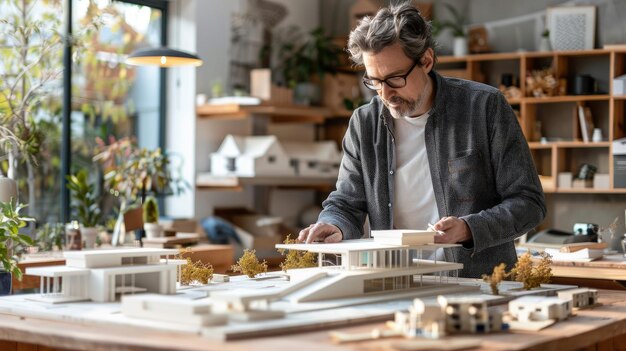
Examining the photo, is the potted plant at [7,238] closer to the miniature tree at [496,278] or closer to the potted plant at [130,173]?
the miniature tree at [496,278]

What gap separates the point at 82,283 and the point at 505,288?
115cm

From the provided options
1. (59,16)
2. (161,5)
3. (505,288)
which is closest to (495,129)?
(505,288)

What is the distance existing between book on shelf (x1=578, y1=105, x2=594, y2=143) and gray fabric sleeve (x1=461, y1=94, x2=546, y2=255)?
11.7 feet

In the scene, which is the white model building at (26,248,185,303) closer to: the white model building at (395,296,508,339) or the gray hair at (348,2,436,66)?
the white model building at (395,296,508,339)

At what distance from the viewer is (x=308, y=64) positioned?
701cm

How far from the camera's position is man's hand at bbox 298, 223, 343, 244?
2.80 metres

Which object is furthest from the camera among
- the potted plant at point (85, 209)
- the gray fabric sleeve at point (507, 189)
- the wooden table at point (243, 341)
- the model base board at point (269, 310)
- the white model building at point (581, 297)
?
the potted plant at point (85, 209)

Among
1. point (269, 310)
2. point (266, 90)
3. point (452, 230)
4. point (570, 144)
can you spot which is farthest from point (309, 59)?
point (269, 310)

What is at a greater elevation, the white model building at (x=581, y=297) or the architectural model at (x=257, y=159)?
the architectural model at (x=257, y=159)

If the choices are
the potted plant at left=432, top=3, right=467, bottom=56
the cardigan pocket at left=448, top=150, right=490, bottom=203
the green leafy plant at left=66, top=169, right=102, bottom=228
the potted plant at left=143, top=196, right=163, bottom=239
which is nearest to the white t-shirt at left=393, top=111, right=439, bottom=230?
the cardigan pocket at left=448, top=150, right=490, bottom=203

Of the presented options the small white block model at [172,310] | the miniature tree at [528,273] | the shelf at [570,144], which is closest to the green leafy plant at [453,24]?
the shelf at [570,144]

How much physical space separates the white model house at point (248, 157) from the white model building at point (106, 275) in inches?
155

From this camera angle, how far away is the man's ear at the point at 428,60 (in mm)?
2975

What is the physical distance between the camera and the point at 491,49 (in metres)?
6.89
